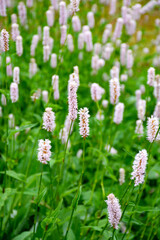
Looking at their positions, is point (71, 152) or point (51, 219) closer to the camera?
point (51, 219)

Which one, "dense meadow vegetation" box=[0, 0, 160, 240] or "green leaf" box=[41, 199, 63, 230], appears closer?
"green leaf" box=[41, 199, 63, 230]

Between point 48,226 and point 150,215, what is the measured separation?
871 millimetres

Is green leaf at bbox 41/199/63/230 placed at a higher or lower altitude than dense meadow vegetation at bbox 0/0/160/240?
lower

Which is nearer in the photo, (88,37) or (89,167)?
(89,167)

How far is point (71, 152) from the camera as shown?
2355mm

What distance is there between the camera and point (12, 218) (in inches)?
90.5

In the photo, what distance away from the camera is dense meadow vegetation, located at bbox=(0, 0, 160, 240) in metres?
1.59

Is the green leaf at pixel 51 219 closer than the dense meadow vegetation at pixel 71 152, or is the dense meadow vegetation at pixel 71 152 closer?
the green leaf at pixel 51 219

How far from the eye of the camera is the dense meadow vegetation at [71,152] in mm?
1588

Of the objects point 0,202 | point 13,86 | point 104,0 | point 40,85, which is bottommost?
point 0,202

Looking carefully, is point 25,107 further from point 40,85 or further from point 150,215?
point 150,215

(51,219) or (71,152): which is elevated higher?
(71,152)

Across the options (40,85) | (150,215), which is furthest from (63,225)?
(40,85)

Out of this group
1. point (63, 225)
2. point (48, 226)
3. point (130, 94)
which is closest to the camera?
point (48, 226)
